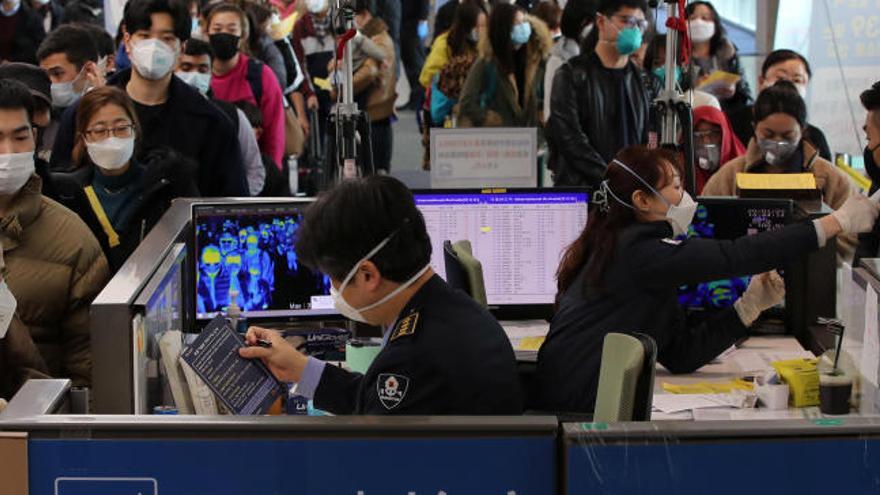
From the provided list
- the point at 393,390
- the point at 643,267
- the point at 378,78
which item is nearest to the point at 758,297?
the point at 643,267

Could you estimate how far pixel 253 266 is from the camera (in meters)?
4.46

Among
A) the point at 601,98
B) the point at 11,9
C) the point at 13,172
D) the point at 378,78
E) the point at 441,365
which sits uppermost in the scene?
the point at 11,9

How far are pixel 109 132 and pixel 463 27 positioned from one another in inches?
184

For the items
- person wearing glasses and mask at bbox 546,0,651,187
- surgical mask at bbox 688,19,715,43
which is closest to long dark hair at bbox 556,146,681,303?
person wearing glasses and mask at bbox 546,0,651,187

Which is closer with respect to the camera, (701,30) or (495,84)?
(495,84)

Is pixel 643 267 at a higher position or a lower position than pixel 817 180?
lower

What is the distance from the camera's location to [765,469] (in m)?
2.44

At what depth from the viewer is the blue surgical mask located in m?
6.58

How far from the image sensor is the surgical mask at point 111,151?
15.9 ft

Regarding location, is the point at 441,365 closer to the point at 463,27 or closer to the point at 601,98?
the point at 601,98

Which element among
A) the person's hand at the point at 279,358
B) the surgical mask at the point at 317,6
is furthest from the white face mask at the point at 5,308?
the surgical mask at the point at 317,6

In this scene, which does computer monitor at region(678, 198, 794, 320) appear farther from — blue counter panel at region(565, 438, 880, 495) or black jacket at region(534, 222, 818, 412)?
blue counter panel at region(565, 438, 880, 495)

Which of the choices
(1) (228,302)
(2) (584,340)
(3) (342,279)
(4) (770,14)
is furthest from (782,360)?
(4) (770,14)

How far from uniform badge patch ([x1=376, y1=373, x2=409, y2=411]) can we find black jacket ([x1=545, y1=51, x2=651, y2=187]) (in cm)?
388
